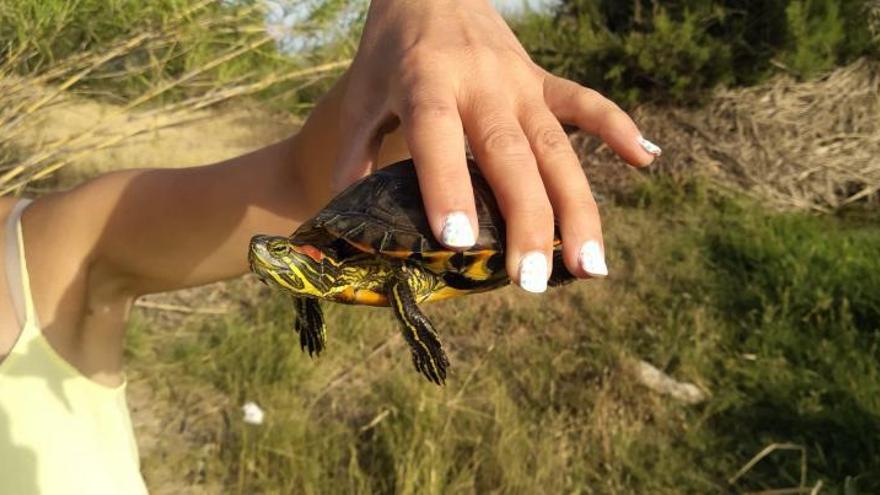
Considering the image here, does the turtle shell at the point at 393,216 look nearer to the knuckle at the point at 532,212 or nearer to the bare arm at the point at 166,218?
the knuckle at the point at 532,212

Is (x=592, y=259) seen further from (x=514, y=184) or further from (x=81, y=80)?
(x=81, y=80)

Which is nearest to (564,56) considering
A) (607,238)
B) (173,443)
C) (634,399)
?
(607,238)

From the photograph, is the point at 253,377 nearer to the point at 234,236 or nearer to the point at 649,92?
the point at 234,236

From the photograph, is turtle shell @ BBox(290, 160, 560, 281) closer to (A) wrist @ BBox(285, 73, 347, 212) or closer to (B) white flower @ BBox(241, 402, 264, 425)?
(A) wrist @ BBox(285, 73, 347, 212)

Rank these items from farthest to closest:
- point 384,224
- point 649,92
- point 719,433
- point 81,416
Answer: point 649,92, point 719,433, point 81,416, point 384,224

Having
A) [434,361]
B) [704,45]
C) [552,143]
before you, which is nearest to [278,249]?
[434,361]

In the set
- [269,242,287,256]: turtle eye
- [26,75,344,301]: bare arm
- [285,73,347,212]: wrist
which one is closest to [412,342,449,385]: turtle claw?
[269,242,287,256]: turtle eye

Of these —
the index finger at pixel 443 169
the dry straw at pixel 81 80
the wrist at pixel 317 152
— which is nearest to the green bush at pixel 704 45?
the dry straw at pixel 81 80
